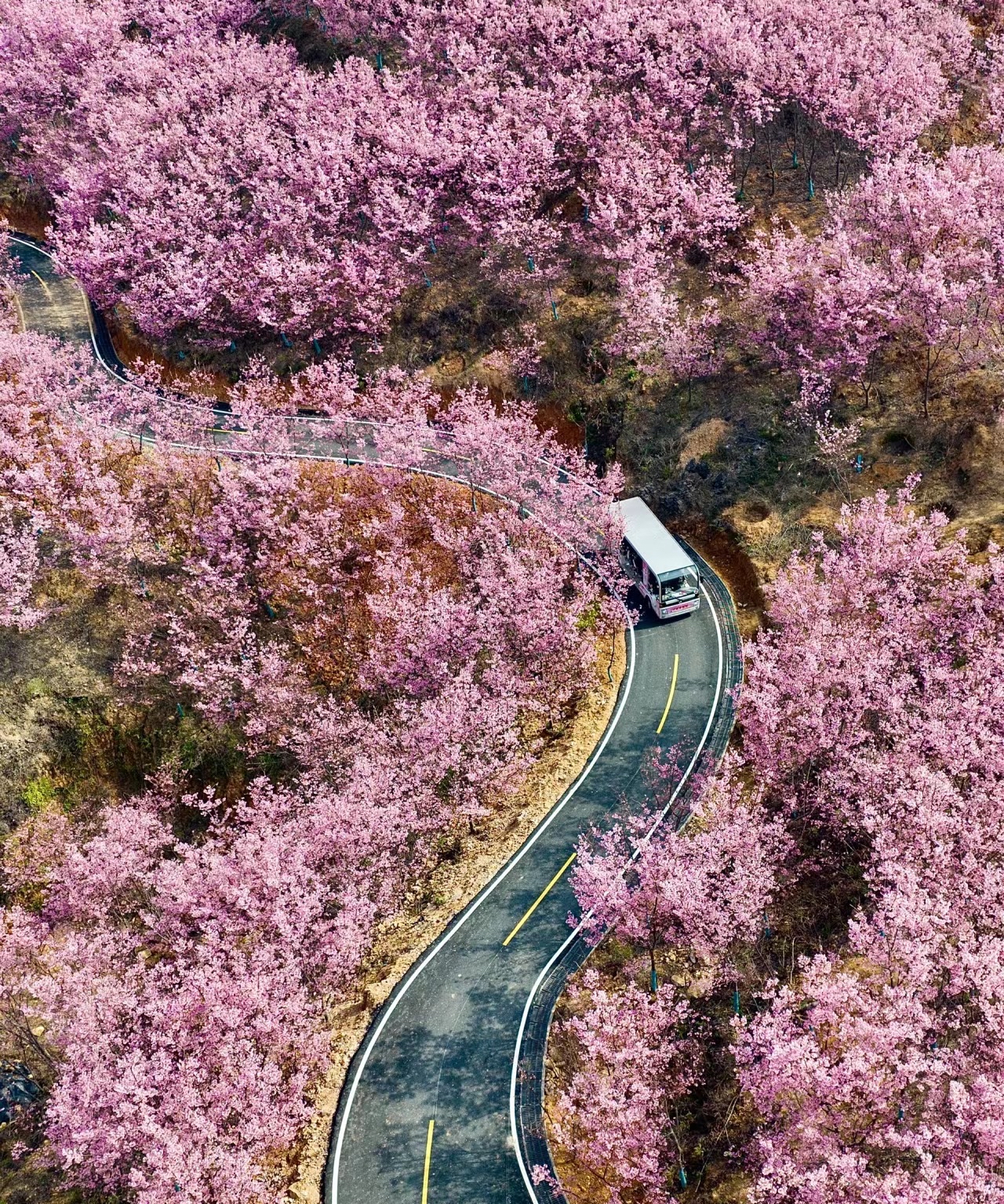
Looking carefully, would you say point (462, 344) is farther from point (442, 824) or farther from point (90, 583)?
point (442, 824)

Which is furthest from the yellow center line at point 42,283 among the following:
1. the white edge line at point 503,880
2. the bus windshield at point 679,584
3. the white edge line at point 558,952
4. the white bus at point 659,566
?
the white edge line at point 558,952

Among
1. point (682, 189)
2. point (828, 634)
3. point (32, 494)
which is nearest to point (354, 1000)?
point (828, 634)

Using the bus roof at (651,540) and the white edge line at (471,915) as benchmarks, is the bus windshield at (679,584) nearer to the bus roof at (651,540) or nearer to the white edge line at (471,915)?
the bus roof at (651,540)

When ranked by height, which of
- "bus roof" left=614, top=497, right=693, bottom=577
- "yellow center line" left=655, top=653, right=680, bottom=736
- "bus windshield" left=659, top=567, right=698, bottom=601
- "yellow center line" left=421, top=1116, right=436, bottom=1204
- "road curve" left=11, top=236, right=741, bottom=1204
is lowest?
"yellow center line" left=421, top=1116, right=436, bottom=1204

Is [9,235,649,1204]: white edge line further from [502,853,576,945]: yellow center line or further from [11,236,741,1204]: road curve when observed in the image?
[502,853,576,945]: yellow center line

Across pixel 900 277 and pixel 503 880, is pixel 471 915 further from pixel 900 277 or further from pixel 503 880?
pixel 900 277

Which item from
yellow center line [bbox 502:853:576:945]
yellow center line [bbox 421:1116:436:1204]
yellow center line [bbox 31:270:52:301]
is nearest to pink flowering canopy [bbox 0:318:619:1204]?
yellow center line [bbox 421:1116:436:1204]
